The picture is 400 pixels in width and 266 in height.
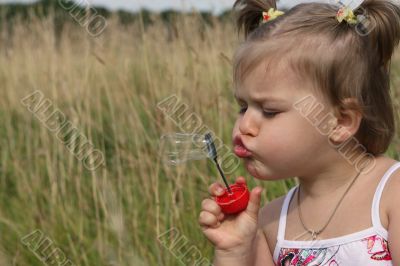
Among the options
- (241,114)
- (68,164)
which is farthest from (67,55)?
(241,114)

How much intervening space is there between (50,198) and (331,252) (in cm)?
149

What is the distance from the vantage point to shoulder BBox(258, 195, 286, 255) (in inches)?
68.9

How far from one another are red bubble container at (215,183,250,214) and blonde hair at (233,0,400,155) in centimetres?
26

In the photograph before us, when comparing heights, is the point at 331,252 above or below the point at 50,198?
above

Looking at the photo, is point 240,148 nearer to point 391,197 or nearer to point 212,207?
point 212,207

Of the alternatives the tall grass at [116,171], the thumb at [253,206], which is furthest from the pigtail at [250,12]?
the tall grass at [116,171]

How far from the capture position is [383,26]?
1.59m

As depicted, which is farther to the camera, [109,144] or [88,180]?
[109,144]

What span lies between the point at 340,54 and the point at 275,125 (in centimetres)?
23

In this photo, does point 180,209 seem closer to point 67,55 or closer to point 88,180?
point 88,180

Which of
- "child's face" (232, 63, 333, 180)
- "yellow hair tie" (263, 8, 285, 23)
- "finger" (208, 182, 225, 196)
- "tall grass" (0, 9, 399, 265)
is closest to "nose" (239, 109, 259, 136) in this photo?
"child's face" (232, 63, 333, 180)

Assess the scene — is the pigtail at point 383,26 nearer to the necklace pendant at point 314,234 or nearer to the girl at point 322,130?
the girl at point 322,130

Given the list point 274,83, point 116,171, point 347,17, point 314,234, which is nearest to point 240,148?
point 274,83

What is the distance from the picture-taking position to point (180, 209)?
2.48 m
